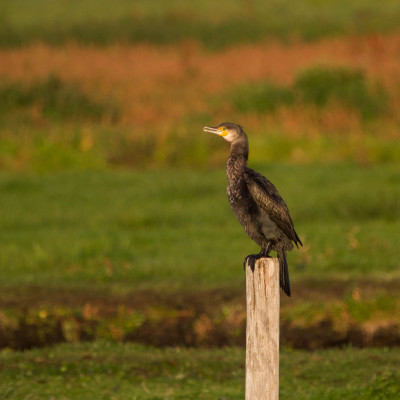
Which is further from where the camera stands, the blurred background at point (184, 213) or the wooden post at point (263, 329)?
the blurred background at point (184, 213)

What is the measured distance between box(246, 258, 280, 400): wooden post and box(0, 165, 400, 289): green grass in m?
5.74

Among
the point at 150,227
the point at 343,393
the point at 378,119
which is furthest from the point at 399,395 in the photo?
the point at 378,119

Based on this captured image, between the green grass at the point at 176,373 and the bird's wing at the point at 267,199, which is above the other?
the bird's wing at the point at 267,199

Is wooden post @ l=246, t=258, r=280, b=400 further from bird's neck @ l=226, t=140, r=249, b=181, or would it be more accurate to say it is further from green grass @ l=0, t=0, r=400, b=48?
green grass @ l=0, t=0, r=400, b=48

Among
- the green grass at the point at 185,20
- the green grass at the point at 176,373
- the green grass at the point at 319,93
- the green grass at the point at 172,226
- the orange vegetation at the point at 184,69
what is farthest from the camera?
the green grass at the point at 185,20

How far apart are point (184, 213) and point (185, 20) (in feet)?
84.4

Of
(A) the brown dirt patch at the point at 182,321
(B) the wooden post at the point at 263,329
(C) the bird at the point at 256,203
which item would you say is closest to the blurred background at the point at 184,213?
(A) the brown dirt patch at the point at 182,321

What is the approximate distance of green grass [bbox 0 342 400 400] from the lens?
25.5 feet

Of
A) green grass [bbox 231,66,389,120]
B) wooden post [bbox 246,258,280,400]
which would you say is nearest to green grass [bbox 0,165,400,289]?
green grass [bbox 231,66,389,120]

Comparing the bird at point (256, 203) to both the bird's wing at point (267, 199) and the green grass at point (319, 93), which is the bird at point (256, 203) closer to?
the bird's wing at point (267, 199)

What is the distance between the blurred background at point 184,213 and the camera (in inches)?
354

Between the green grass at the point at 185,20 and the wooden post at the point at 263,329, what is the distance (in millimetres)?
28930

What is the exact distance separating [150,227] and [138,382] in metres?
6.31

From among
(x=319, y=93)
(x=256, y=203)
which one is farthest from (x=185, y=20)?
(x=256, y=203)
